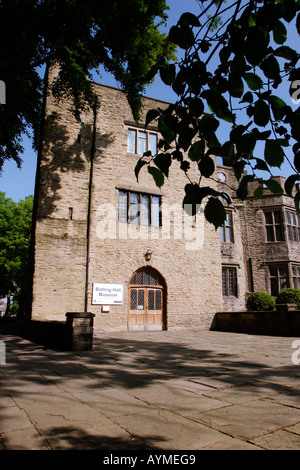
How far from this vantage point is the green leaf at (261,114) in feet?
4.70

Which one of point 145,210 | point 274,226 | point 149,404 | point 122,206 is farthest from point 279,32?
point 274,226

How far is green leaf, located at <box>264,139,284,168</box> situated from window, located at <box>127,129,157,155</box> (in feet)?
42.0

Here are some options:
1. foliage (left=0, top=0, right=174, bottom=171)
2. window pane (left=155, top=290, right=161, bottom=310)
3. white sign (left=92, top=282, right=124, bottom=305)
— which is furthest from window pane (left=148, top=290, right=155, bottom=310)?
foliage (left=0, top=0, right=174, bottom=171)

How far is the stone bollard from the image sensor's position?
6.99 m

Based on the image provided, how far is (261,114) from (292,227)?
16883 millimetres

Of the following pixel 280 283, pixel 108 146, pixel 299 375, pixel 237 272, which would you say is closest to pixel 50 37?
pixel 108 146

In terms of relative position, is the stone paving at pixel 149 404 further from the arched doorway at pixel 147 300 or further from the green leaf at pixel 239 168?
the arched doorway at pixel 147 300

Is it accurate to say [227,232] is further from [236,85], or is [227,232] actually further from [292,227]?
[236,85]

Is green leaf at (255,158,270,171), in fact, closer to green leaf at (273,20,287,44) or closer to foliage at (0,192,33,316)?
green leaf at (273,20,287,44)

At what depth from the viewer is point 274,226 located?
648 inches

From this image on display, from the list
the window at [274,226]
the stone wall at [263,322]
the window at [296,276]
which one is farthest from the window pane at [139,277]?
the window at [296,276]

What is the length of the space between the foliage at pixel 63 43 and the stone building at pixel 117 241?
6.36 ft

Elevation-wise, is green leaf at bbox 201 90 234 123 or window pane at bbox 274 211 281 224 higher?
window pane at bbox 274 211 281 224

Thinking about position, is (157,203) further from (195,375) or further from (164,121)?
(164,121)
